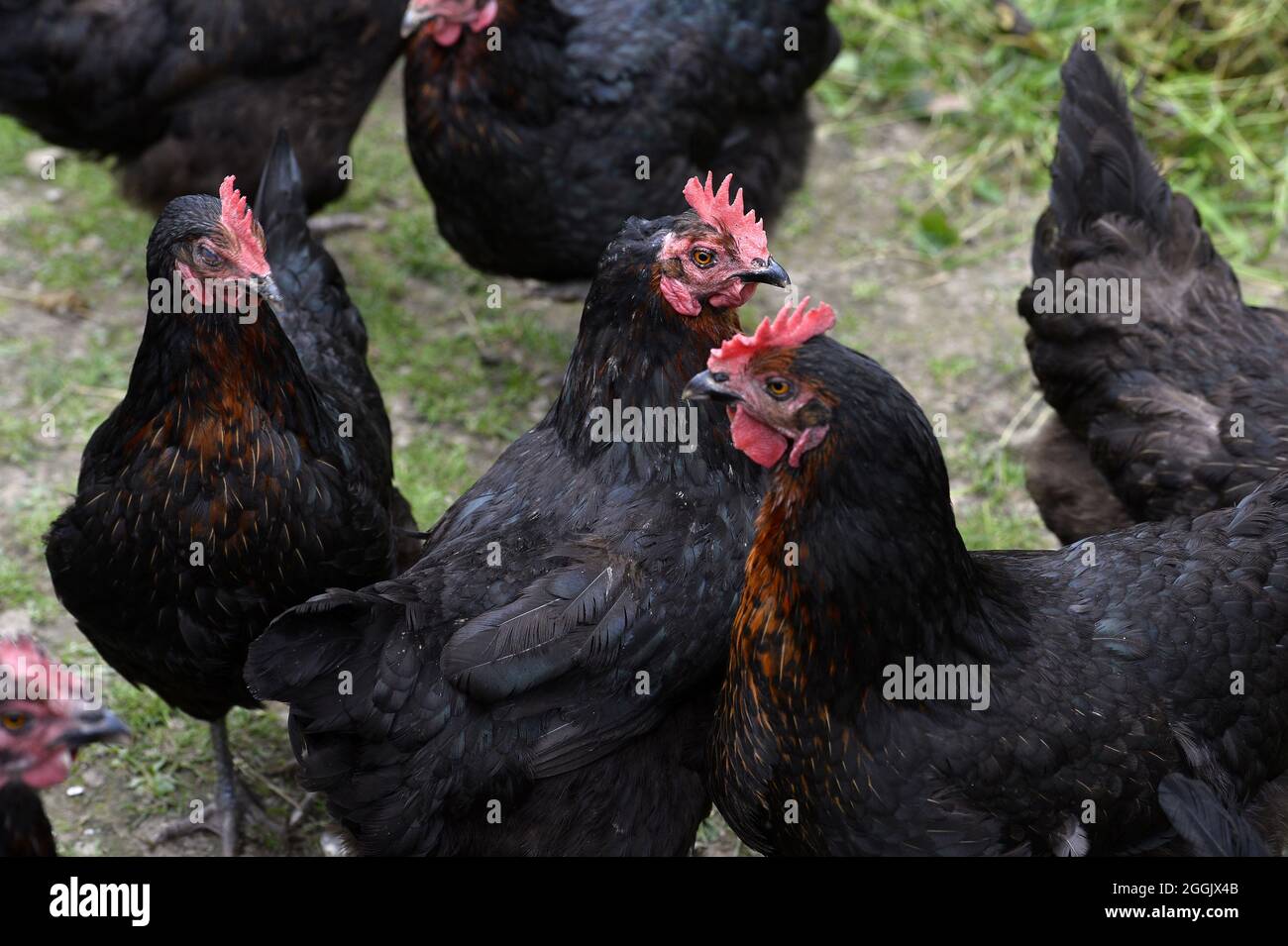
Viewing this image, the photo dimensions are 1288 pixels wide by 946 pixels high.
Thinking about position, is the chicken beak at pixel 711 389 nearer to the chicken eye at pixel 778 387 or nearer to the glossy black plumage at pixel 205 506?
the chicken eye at pixel 778 387

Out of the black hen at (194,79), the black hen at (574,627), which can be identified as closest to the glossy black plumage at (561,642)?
the black hen at (574,627)

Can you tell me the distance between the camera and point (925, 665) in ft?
10.6

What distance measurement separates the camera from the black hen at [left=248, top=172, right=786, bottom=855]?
11.0 ft

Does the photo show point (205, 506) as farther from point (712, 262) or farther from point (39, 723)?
point (712, 262)

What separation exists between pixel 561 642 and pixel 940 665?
903 millimetres

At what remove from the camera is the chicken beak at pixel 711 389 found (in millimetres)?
3145

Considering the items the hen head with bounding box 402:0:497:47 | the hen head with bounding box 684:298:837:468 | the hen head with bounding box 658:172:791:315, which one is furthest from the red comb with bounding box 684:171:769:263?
the hen head with bounding box 402:0:497:47

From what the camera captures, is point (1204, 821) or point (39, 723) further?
point (1204, 821)

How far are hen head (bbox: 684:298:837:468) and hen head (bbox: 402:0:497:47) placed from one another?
8.61 feet

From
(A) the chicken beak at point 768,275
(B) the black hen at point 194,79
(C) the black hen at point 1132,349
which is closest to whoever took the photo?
(A) the chicken beak at point 768,275

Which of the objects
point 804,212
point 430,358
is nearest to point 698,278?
point 430,358

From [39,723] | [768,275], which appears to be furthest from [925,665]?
[39,723]

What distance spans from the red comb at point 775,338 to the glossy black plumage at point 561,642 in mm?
682
